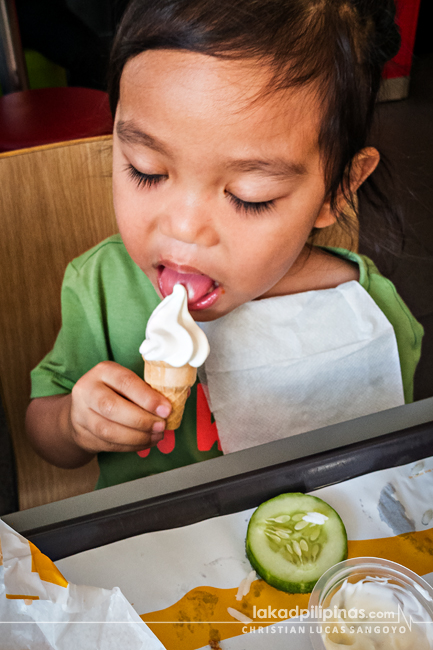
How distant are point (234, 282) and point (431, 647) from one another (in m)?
0.63

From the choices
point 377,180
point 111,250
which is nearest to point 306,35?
point 111,250

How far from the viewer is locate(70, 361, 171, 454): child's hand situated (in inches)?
36.1

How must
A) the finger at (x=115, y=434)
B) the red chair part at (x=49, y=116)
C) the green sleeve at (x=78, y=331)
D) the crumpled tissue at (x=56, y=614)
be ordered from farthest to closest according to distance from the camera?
the red chair part at (x=49, y=116) → the green sleeve at (x=78, y=331) → the finger at (x=115, y=434) → the crumpled tissue at (x=56, y=614)

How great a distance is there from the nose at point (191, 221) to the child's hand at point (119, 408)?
0.25 m

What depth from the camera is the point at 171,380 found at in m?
0.93

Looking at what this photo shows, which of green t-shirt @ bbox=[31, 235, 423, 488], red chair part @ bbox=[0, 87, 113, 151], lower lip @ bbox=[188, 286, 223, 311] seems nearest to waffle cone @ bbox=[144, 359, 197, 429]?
lower lip @ bbox=[188, 286, 223, 311]

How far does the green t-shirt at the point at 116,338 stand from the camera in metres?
1.29

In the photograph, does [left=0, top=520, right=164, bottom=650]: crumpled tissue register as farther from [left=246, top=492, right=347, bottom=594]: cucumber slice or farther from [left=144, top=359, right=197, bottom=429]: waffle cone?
[left=144, top=359, right=197, bottom=429]: waffle cone

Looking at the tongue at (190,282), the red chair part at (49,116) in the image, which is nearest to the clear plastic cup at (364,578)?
the tongue at (190,282)

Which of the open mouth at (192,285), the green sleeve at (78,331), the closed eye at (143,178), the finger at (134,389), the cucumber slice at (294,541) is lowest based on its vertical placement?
the green sleeve at (78,331)

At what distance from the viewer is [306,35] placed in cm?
88

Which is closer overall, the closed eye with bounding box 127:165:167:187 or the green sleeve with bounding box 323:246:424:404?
the closed eye with bounding box 127:165:167:187

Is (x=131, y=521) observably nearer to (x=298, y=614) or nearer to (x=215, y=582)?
(x=215, y=582)

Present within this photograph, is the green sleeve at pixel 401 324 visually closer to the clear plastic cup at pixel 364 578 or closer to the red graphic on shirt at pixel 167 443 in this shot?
Answer: the red graphic on shirt at pixel 167 443
